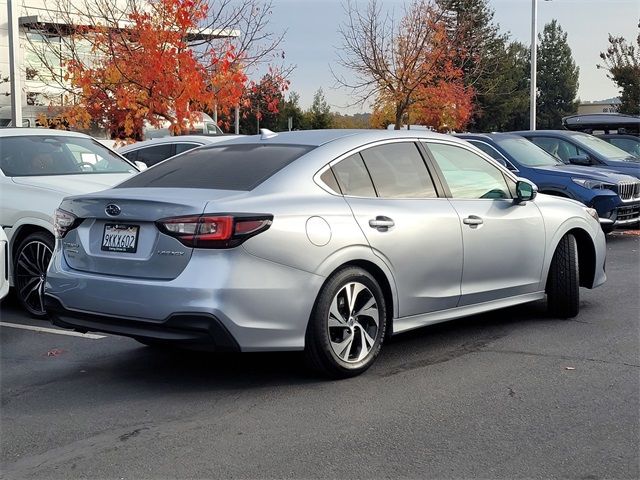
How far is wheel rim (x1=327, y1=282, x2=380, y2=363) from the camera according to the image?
5.26m

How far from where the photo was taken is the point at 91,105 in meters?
19.1

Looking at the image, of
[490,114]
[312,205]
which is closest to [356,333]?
[312,205]

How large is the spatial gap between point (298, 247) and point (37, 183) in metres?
3.87

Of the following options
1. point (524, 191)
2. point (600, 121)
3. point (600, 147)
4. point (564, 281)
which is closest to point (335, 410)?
point (524, 191)

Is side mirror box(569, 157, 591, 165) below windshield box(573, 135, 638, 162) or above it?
below

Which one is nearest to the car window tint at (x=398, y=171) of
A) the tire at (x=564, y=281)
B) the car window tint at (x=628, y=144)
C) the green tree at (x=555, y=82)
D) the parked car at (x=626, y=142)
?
the tire at (x=564, y=281)

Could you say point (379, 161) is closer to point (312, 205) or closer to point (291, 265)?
point (312, 205)

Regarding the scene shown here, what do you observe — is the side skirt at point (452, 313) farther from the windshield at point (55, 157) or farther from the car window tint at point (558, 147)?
the car window tint at point (558, 147)

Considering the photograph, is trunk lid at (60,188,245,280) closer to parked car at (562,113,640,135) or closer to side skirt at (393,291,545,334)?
side skirt at (393,291,545,334)

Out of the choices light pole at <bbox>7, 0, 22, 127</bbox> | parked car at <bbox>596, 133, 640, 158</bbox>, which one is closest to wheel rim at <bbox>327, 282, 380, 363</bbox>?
parked car at <bbox>596, 133, 640, 158</bbox>

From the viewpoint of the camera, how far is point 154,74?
1780 centimetres

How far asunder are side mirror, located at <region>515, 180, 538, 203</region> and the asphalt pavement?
1037 millimetres

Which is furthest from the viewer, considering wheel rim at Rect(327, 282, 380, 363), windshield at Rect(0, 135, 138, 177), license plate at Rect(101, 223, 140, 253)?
windshield at Rect(0, 135, 138, 177)

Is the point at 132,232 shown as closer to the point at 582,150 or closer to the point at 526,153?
the point at 526,153
